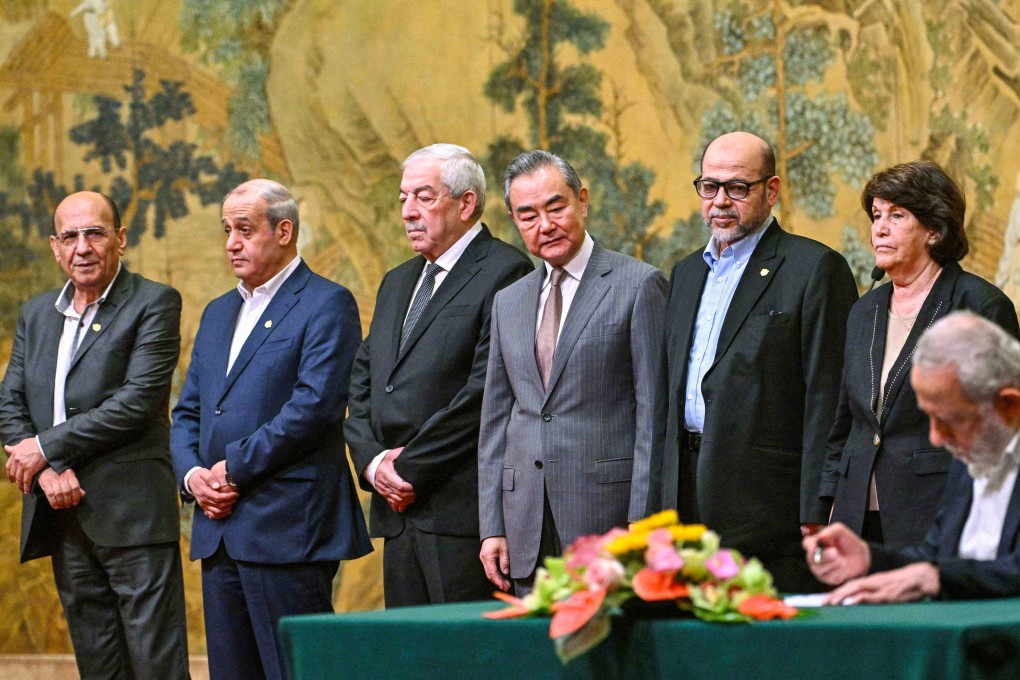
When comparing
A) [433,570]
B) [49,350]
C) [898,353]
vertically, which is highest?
[49,350]

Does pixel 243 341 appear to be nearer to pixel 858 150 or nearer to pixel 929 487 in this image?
pixel 929 487

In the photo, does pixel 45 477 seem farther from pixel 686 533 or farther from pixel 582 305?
pixel 686 533

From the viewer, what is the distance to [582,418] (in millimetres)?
4035

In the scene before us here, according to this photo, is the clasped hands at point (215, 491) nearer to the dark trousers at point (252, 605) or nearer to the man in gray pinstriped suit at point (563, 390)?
the dark trousers at point (252, 605)

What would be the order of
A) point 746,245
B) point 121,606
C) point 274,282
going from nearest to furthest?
point 746,245 → point 274,282 → point 121,606

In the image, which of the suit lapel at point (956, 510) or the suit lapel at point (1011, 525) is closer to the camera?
the suit lapel at point (1011, 525)

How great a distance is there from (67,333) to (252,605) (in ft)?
4.48

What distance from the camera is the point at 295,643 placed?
2.72m

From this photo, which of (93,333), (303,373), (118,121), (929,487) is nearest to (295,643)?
(929,487)

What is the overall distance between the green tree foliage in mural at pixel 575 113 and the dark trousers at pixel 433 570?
246 cm

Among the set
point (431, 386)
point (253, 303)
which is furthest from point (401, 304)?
point (253, 303)

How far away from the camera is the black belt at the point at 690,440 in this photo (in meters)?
3.91

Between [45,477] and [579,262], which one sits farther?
[45,477]

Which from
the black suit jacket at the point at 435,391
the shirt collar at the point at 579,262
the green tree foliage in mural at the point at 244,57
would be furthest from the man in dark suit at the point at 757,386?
the green tree foliage in mural at the point at 244,57
